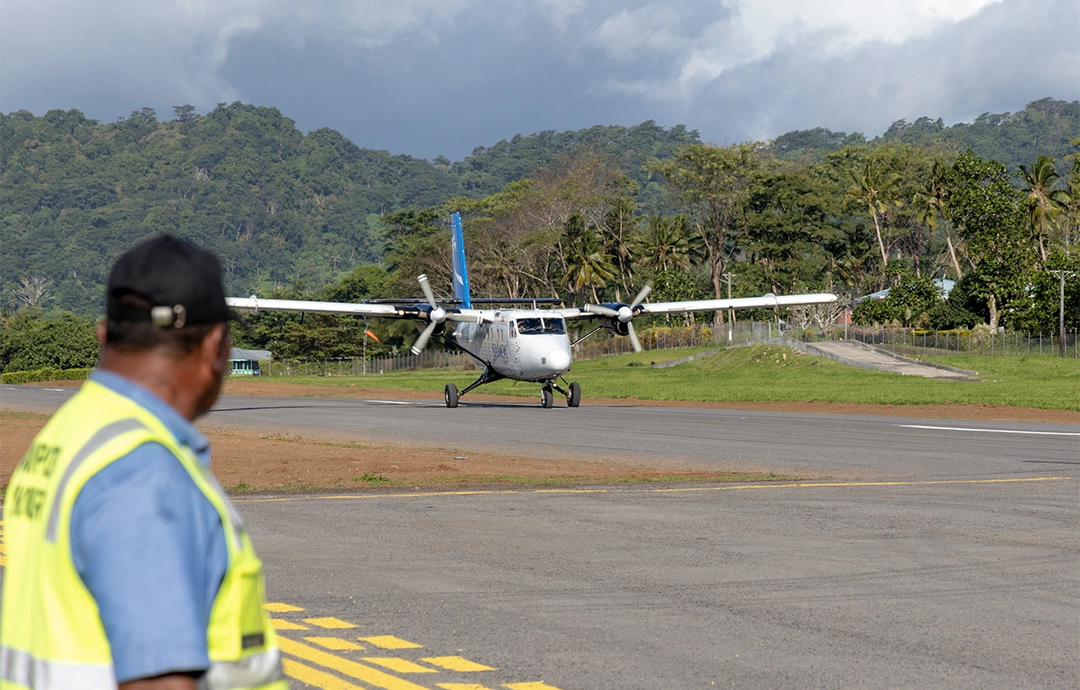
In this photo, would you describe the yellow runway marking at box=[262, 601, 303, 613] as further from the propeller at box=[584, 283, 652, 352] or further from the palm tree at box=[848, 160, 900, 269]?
Answer: the palm tree at box=[848, 160, 900, 269]

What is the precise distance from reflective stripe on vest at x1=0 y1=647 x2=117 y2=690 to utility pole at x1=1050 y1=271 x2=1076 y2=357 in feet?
203

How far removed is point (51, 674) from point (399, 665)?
15.9 feet

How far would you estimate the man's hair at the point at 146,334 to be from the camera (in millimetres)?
2467

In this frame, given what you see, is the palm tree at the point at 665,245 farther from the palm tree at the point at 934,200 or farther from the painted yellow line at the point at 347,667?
the painted yellow line at the point at 347,667

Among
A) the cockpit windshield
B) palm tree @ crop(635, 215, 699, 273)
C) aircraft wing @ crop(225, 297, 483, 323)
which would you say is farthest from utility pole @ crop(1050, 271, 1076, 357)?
palm tree @ crop(635, 215, 699, 273)

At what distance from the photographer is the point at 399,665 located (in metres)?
6.99

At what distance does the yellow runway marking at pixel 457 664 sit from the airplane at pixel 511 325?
2684cm

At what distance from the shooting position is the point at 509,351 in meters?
35.7

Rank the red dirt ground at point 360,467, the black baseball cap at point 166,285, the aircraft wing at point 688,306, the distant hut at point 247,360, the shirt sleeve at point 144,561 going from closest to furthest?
the shirt sleeve at point 144,561 → the black baseball cap at point 166,285 → the red dirt ground at point 360,467 → the aircraft wing at point 688,306 → the distant hut at point 247,360

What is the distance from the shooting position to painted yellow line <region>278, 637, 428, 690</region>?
6574 mm

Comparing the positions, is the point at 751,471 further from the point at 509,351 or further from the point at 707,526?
the point at 509,351

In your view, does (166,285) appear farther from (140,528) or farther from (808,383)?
(808,383)

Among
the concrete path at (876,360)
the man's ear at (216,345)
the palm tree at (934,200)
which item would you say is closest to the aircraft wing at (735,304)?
the concrete path at (876,360)

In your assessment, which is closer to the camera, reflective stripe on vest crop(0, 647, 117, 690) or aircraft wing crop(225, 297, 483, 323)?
reflective stripe on vest crop(0, 647, 117, 690)
